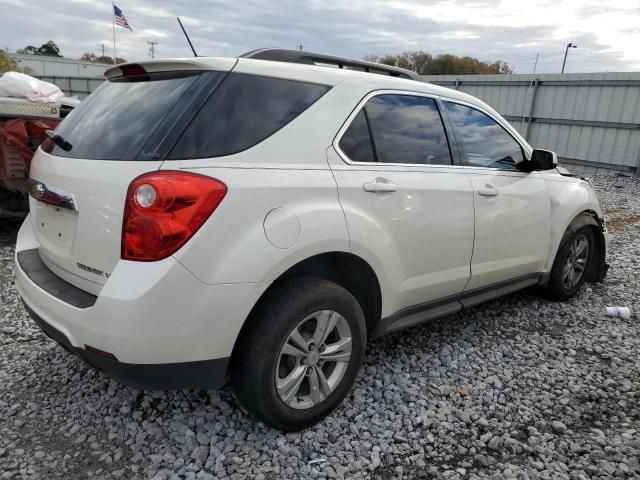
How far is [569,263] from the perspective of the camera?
4406 millimetres

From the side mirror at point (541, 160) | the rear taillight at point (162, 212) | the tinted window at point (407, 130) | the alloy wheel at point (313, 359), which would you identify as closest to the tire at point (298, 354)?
the alloy wheel at point (313, 359)

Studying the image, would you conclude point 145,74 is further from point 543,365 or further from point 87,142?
point 543,365

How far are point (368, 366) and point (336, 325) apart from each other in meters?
0.82

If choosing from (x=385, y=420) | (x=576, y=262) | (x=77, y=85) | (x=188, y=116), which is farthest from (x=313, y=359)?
(x=77, y=85)

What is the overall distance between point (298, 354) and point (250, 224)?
699 mm

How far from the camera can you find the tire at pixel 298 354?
7.22ft

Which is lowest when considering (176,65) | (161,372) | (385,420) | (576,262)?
(385,420)

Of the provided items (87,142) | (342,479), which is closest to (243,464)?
(342,479)

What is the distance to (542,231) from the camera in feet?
12.6

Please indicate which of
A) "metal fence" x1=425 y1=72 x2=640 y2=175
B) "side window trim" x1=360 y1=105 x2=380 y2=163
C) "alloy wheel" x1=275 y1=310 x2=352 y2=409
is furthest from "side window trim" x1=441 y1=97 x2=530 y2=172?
"metal fence" x1=425 y1=72 x2=640 y2=175

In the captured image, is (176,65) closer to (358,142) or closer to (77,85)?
(358,142)

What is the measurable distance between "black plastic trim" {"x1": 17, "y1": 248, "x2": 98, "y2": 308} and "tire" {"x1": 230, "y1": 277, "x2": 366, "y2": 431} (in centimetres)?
70

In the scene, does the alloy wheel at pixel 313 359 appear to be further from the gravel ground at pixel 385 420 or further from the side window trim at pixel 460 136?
the side window trim at pixel 460 136

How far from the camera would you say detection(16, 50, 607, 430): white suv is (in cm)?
197
